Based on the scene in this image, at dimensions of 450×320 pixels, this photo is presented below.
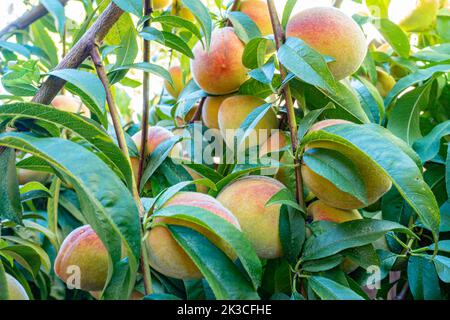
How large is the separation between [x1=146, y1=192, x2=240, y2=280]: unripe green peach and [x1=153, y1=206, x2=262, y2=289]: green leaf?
0.10ft

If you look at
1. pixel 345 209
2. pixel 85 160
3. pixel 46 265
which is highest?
pixel 85 160

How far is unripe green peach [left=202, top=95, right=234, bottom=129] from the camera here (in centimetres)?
84

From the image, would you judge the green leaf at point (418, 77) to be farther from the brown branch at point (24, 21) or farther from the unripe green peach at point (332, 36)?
the brown branch at point (24, 21)

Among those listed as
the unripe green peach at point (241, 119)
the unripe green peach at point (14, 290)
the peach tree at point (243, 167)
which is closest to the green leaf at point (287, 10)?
the peach tree at point (243, 167)

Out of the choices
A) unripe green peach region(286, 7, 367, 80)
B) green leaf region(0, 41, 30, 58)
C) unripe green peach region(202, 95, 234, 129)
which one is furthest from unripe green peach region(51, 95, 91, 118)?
unripe green peach region(286, 7, 367, 80)

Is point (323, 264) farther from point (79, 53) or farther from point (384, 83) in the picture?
point (384, 83)

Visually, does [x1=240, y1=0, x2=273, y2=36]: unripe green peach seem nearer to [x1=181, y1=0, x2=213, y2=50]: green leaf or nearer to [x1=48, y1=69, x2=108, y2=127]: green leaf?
[x1=181, y1=0, x2=213, y2=50]: green leaf

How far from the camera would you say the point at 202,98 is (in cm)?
91

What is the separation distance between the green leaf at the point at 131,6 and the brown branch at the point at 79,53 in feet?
0.14

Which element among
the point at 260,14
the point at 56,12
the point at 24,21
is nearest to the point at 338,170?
the point at 260,14
